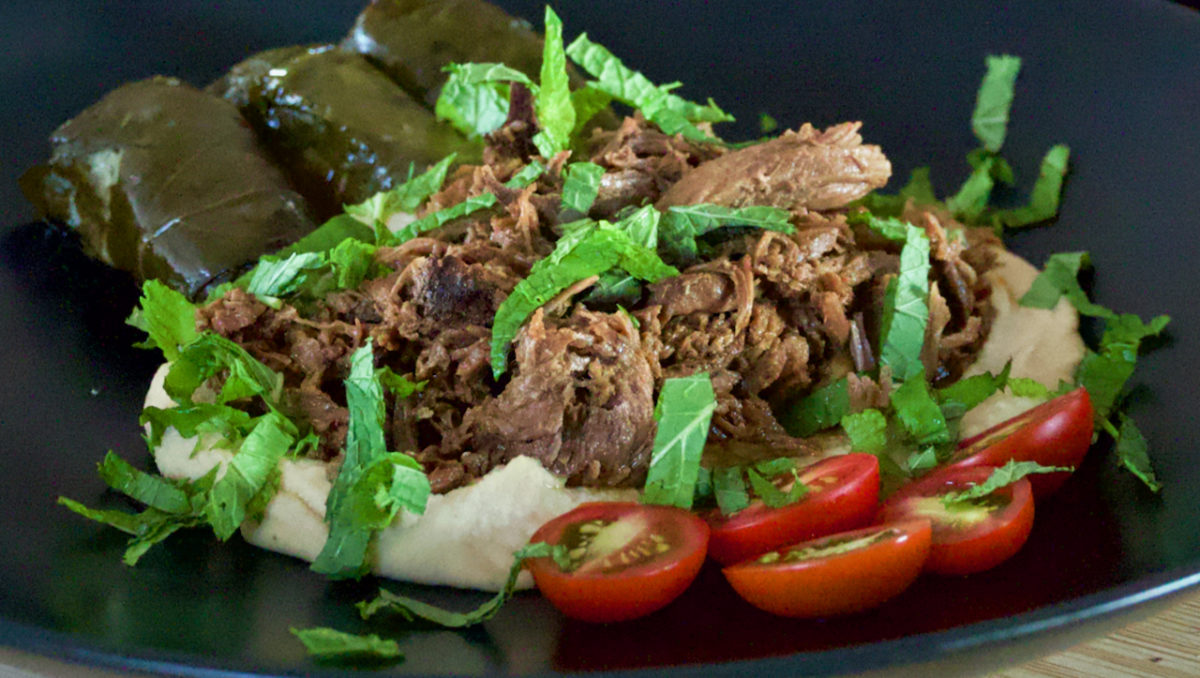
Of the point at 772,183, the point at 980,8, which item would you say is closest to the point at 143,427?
the point at 772,183

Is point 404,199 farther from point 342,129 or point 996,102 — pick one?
point 996,102

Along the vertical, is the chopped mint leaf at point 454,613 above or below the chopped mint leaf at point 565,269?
below

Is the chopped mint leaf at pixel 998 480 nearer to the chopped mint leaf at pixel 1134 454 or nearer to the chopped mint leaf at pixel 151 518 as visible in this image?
the chopped mint leaf at pixel 1134 454

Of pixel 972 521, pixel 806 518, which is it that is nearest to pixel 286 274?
pixel 806 518

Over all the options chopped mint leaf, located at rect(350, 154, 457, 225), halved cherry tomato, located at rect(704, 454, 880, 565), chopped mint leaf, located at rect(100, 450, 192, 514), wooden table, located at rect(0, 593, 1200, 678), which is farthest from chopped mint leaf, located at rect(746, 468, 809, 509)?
chopped mint leaf, located at rect(350, 154, 457, 225)

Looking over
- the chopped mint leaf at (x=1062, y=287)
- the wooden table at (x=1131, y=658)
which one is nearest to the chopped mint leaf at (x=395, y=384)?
the wooden table at (x=1131, y=658)

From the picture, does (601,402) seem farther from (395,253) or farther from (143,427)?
(143,427)
